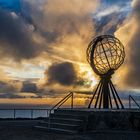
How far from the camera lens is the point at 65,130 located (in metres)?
22.6

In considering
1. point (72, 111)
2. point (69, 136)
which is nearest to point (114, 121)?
point (69, 136)

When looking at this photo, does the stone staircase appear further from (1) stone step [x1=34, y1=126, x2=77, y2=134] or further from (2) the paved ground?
(2) the paved ground

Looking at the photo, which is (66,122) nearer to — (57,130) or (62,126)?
(62,126)

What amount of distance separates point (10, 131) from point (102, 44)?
1185cm

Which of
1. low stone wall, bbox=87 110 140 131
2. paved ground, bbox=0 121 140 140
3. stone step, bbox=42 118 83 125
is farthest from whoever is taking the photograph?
stone step, bbox=42 118 83 125

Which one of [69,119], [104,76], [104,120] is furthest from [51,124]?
[104,76]

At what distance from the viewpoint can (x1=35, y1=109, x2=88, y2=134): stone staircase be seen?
22.4 metres

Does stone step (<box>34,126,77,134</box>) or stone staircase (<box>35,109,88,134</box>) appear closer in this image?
stone step (<box>34,126,77,134</box>)

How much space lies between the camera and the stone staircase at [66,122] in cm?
2239

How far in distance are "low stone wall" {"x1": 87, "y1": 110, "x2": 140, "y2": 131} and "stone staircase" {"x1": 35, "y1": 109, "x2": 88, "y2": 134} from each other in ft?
1.75

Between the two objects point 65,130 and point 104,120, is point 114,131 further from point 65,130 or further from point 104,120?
point 65,130

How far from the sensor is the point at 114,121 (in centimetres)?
2247

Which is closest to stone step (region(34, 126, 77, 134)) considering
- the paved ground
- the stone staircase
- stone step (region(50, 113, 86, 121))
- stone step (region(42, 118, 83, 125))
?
the stone staircase

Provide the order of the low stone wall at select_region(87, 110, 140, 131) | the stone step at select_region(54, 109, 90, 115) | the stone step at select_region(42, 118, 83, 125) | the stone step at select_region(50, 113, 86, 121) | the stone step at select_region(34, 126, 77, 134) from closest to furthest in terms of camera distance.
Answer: the stone step at select_region(34, 126, 77, 134) < the low stone wall at select_region(87, 110, 140, 131) < the stone step at select_region(42, 118, 83, 125) < the stone step at select_region(50, 113, 86, 121) < the stone step at select_region(54, 109, 90, 115)
